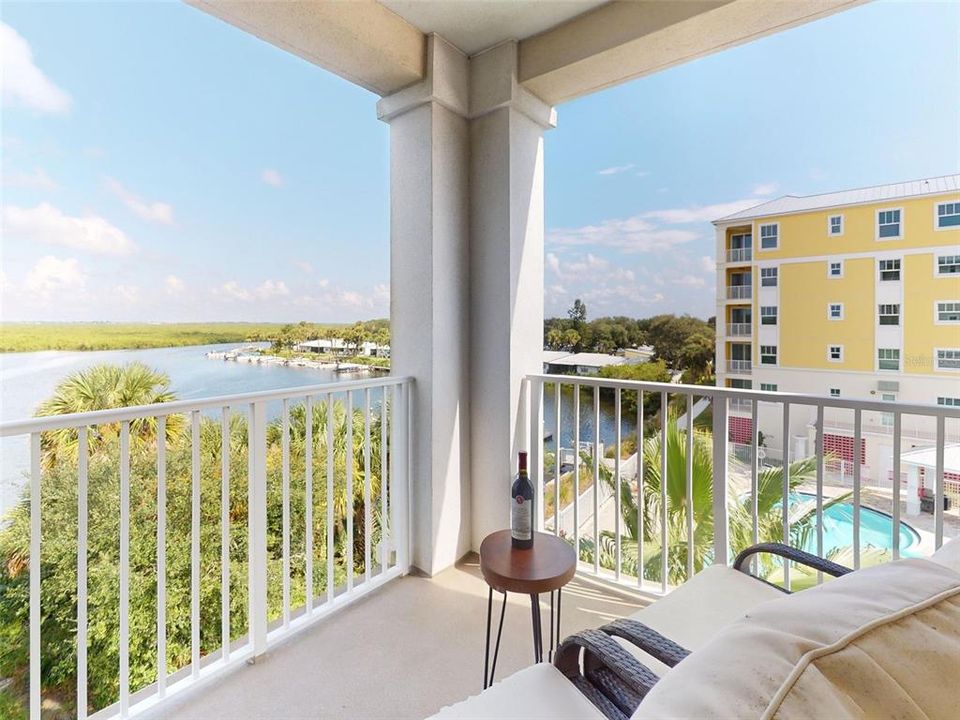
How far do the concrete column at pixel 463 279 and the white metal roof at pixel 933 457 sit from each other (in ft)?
5.25

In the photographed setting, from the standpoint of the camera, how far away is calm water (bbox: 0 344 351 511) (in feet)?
5.18

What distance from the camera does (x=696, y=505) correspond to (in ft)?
7.89

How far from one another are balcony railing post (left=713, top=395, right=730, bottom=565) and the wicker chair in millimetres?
1267

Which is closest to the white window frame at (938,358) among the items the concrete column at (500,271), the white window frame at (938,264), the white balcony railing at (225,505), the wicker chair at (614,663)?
the white window frame at (938,264)

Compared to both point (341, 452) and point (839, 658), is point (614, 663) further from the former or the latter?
point (341, 452)

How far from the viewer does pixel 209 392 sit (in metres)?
1.87

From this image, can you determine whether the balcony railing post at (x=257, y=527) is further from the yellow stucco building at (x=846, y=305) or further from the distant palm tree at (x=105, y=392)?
the yellow stucco building at (x=846, y=305)

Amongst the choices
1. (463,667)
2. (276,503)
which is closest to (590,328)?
(463,667)

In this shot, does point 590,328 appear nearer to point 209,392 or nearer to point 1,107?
point 209,392

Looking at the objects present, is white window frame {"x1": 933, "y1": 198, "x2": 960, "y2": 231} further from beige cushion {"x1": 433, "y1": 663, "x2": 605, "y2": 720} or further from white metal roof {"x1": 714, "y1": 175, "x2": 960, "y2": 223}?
beige cushion {"x1": 433, "y1": 663, "x2": 605, "y2": 720}

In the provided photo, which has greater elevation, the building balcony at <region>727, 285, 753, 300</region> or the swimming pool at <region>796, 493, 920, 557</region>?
the building balcony at <region>727, 285, 753, 300</region>

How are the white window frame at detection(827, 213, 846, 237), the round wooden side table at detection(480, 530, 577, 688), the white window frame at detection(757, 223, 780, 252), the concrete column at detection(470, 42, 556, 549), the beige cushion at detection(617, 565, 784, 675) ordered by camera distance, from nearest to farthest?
the beige cushion at detection(617, 565, 784, 675) < the round wooden side table at detection(480, 530, 577, 688) < the white window frame at detection(827, 213, 846, 237) < the white window frame at detection(757, 223, 780, 252) < the concrete column at detection(470, 42, 556, 549)

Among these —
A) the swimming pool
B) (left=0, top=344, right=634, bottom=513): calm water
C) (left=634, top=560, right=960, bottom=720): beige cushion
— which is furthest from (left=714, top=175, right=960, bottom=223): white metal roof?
(left=634, top=560, right=960, bottom=720): beige cushion

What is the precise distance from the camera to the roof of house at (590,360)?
2486 mm
